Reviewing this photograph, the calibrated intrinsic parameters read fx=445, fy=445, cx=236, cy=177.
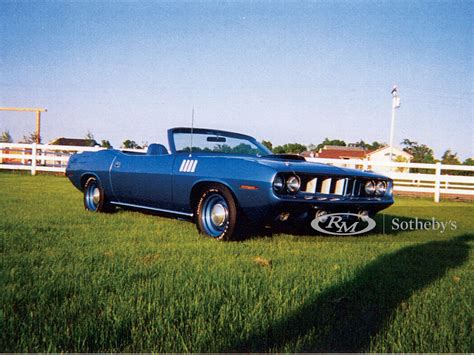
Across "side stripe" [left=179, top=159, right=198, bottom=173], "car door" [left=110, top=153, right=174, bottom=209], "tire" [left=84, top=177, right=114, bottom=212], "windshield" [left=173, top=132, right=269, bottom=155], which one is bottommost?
"tire" [left=84, top=177, right=114, bottom=212]

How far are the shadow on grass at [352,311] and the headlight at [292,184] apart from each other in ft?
3.12

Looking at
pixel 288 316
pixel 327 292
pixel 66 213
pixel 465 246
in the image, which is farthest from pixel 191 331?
pixel 66 213

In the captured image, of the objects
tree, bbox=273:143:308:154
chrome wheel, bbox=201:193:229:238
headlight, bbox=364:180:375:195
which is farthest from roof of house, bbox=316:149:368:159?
chrome wheel, bbox=201:193:229:238

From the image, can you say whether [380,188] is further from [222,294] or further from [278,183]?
[222,294]

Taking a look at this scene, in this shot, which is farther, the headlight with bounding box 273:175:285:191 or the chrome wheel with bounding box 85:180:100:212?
the chrome wheel with bounding box 85:180:100:212

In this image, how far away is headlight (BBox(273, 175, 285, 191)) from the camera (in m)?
3.96

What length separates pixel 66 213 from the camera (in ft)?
18.9

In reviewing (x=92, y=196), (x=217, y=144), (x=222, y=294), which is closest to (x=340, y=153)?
(x=92, y=196)

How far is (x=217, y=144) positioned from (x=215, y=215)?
4.03 ft

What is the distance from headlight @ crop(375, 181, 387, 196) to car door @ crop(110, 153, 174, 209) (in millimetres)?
2284

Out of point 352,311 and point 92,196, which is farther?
point 92,196

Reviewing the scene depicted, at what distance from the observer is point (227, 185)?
4.24m

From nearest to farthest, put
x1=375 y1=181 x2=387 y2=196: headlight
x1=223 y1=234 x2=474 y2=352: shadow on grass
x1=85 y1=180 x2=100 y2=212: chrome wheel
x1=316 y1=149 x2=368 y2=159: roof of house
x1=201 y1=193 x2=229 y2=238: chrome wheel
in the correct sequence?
1. x1=223 y1=234 x2=474 y2=352: shadow on grass
2. x1=201 y1=193 x2=229 y2=238: chrome wheel
3. x1=375 y1=181 x2=387 y2=196: headlight
4. x1=85 y1=180 x2=100 y2=212: chrome wheel
5. x1=316 y1=149 x2=368 y2=159: roof of house

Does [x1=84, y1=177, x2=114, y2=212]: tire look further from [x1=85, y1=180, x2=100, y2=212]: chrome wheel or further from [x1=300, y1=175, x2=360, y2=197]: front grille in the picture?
[x1=300, y1=175, x2=360, y2=197]: front grille
